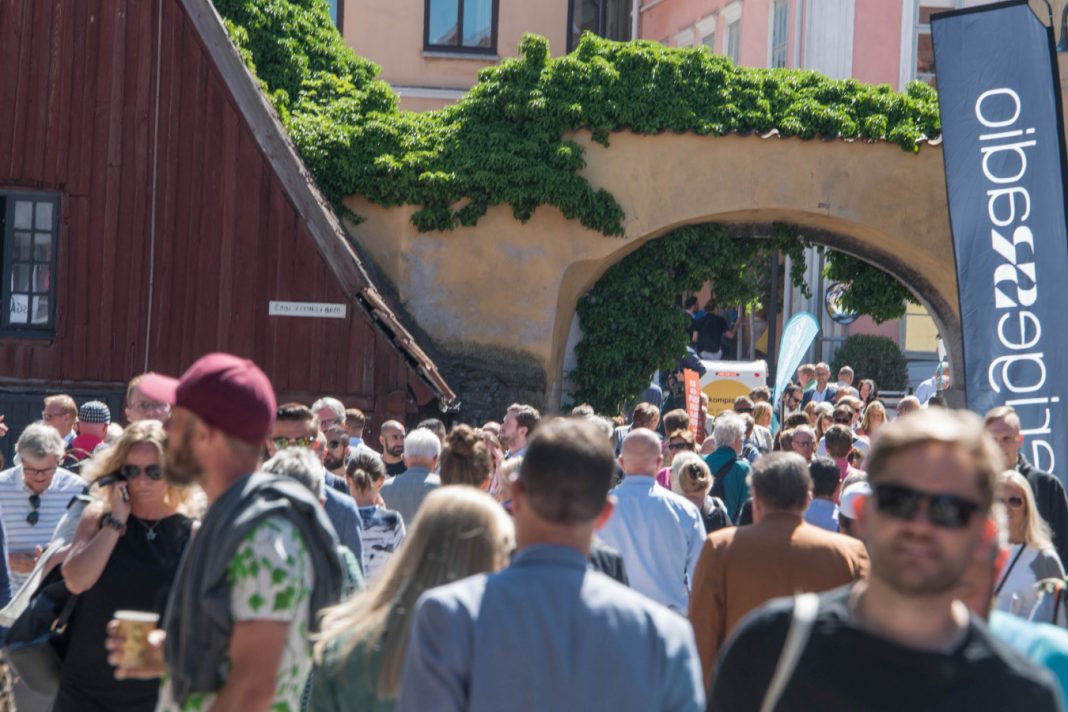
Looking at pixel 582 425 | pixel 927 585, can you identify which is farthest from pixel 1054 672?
pixel 582 425

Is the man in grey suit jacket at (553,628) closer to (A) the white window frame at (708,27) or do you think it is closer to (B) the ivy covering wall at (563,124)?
(B) the ivy covering wall at (563,124)

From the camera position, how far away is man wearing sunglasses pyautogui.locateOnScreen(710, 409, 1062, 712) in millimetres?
3123

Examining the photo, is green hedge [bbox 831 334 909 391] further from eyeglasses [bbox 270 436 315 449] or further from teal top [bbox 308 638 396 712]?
teal top [bbox 308 638 396 712]

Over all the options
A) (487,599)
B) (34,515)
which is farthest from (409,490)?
A: (487,599)

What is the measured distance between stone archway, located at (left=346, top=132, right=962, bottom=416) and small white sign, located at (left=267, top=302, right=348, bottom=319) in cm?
139

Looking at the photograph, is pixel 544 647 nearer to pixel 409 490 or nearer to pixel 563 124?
pixel 409 490

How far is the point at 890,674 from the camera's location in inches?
123

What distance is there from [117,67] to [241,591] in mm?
14323

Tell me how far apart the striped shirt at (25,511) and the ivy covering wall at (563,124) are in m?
10.1

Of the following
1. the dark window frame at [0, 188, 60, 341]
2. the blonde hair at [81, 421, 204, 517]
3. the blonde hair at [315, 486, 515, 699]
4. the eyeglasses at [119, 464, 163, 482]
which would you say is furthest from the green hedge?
the blonde hair at [315, 486, 515, 699]

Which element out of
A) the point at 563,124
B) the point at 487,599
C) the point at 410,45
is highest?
the point at 410,45

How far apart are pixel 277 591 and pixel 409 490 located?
561cm

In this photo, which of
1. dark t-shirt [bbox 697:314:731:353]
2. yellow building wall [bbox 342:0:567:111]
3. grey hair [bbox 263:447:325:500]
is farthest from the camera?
yellow building wall [bbox 342:0:567:111]

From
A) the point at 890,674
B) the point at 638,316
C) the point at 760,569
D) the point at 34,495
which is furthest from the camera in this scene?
the point at 638,316
